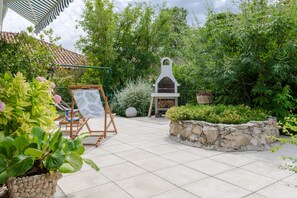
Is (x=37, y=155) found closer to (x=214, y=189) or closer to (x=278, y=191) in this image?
(x=214, y=189)

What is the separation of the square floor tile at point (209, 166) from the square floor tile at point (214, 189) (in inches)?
12.4

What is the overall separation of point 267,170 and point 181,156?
48.6 inches

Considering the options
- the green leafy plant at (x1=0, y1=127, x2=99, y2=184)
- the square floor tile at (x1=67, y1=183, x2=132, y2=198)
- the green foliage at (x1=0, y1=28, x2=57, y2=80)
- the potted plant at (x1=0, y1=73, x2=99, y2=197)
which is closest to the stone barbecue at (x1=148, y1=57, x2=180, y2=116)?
the green foliage at (x1=0, y1=28, x2=57, y2=80)

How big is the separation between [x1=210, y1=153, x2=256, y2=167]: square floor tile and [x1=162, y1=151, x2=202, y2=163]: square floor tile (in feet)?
1.06

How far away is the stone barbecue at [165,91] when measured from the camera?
27.5 feet

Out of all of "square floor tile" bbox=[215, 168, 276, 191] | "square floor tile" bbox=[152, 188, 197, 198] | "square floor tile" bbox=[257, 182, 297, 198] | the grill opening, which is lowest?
"square floor tile" bbox=[152, 188, 197, 198]

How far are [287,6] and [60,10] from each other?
4.72 m

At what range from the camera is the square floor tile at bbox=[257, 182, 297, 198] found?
2.50 meters

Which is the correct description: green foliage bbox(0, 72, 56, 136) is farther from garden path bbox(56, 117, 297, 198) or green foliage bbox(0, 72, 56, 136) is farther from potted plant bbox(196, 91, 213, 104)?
potted plant bbox(196, 91, 213, 104)

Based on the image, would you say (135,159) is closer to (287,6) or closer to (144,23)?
(287,6)

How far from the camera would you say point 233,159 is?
373 centimetres

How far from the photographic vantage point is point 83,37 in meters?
11.7

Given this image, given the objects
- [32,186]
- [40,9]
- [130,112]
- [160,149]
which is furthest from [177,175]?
[130,112]

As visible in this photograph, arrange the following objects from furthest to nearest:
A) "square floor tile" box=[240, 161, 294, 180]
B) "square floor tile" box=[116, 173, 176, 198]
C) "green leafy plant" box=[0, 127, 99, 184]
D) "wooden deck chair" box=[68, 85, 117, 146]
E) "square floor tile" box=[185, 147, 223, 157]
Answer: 1. "wooden deck chair" box=[68, 85, 117, 146]
2. "square floor tile" box=[185, 147, 223, 157]
3. "square floor tile" box=[240, 161, 294, 180]
4. "square floor tile" box=[116, 173, 176, 198]
5. "green leafy plant" box=[0, 127, 99, 184]
